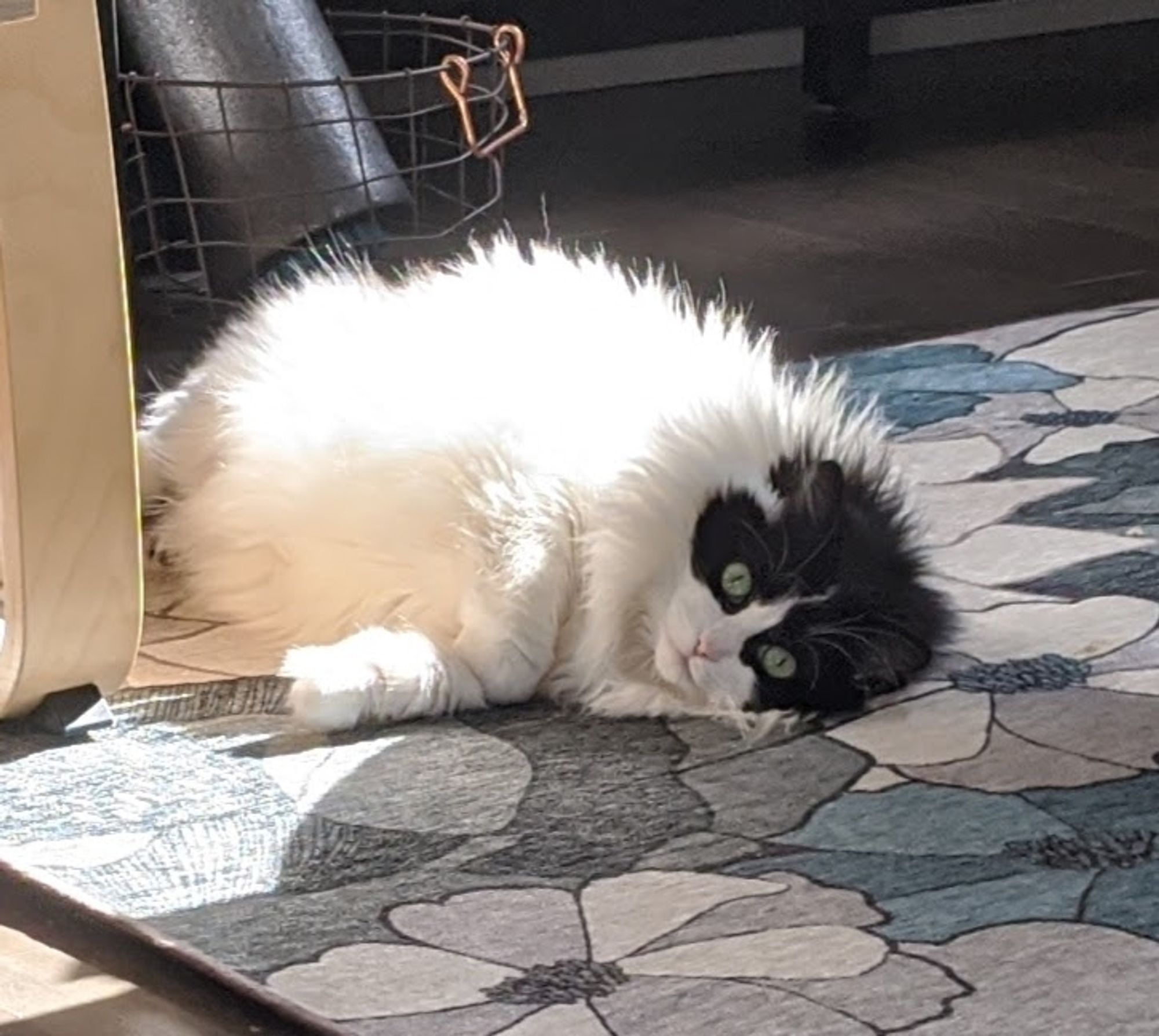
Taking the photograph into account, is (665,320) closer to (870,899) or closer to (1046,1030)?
(870,899)

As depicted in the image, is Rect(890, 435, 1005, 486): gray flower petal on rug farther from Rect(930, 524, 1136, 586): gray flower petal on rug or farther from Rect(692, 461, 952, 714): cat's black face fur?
Rect(692, 461, 952, 714): cat's black face fur

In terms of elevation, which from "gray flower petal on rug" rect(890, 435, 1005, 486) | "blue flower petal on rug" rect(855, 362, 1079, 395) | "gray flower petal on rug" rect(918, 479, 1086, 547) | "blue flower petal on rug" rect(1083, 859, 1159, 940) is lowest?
"blue flower petal on rug" rect(1083, 859, 1159, 940)

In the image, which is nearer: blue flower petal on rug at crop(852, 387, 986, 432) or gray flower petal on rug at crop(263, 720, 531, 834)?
gray flower petal on rug at crop(263, 720, 531, 834)

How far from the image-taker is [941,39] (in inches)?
200

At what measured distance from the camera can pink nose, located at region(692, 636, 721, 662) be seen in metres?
1.58

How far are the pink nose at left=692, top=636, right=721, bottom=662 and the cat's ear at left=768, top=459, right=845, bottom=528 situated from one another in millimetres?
118

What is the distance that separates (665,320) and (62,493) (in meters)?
0.57

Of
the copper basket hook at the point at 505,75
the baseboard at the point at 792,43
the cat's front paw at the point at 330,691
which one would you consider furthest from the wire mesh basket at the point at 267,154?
the baseboard at the point at 792,43

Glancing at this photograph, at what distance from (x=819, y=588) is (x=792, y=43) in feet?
11.3

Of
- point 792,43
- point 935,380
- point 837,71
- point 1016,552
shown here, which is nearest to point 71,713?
point 1016,552

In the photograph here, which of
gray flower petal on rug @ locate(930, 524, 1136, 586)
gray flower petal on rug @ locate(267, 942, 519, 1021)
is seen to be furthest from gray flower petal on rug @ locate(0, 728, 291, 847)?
gray flower petal on rug @ locate(930, 524, 1136, 586)

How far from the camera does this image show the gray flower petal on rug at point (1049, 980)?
3.76 feet

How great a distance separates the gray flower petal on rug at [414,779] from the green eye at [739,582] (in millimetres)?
191

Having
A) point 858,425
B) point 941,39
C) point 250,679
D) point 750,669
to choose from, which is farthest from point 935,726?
point 941,39
